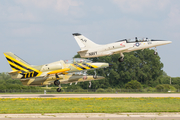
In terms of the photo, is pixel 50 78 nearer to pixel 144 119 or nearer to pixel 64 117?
pixel 64 117

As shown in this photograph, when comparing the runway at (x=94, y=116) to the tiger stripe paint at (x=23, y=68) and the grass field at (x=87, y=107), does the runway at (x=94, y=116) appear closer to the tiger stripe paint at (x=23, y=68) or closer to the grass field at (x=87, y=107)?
the grass field at (x=87, y=107)

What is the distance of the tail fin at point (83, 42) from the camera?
40534 mm

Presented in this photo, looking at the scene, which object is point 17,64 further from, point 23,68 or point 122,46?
point 122,46

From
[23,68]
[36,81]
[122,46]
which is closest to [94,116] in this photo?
[122,46]

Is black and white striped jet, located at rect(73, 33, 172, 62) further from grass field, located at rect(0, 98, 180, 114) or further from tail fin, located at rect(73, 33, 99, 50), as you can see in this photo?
grass field, located at rect(0, 98, 180, 114)

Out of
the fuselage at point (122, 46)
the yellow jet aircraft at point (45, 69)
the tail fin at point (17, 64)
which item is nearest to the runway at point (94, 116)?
the fuselage at point (122, 46)

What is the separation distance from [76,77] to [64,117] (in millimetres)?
26293

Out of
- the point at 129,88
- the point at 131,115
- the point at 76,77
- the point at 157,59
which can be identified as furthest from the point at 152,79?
the point at 131,115

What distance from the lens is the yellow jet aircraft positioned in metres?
39.5

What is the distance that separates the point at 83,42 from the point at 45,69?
7313mm

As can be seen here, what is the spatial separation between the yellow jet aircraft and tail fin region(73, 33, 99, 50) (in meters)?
2.46

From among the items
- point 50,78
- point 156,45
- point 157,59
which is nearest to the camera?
point 156,45

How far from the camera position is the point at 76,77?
44.8 meters

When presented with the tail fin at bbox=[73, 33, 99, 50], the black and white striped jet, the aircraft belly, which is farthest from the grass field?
the tail fin at bbox=[73, 33, 99, 50]
